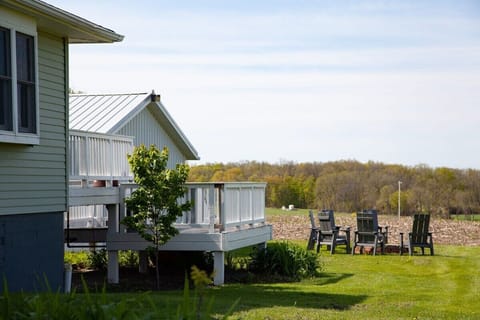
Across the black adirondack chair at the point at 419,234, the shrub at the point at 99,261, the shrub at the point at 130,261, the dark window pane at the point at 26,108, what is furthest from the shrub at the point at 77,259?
Result: the black adirondack chair at the point at 419,234

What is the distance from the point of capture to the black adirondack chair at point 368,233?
22.8 metres

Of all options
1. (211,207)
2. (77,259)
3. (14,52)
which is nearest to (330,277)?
(211,207)

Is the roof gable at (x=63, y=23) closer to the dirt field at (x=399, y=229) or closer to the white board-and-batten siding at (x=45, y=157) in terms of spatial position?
the white board-and-batten siding at (x=45, y=157)

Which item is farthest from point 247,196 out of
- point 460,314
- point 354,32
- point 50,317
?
point 50,317

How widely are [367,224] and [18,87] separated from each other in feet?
41.0

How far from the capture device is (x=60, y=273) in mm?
14352

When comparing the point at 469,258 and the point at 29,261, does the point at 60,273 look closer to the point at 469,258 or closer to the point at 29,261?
the point at 29,261

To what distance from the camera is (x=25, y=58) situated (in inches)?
505

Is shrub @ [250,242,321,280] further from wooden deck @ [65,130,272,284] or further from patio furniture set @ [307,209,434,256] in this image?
patio furniture set @ [307,209,434,256]

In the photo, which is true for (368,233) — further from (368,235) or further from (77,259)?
(77,259)

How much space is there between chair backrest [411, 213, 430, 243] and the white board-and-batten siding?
1085 centimetres

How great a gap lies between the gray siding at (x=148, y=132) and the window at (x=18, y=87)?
7416 millimetres

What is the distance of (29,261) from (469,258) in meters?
12.4

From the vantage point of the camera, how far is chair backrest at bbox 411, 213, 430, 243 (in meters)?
22.4
